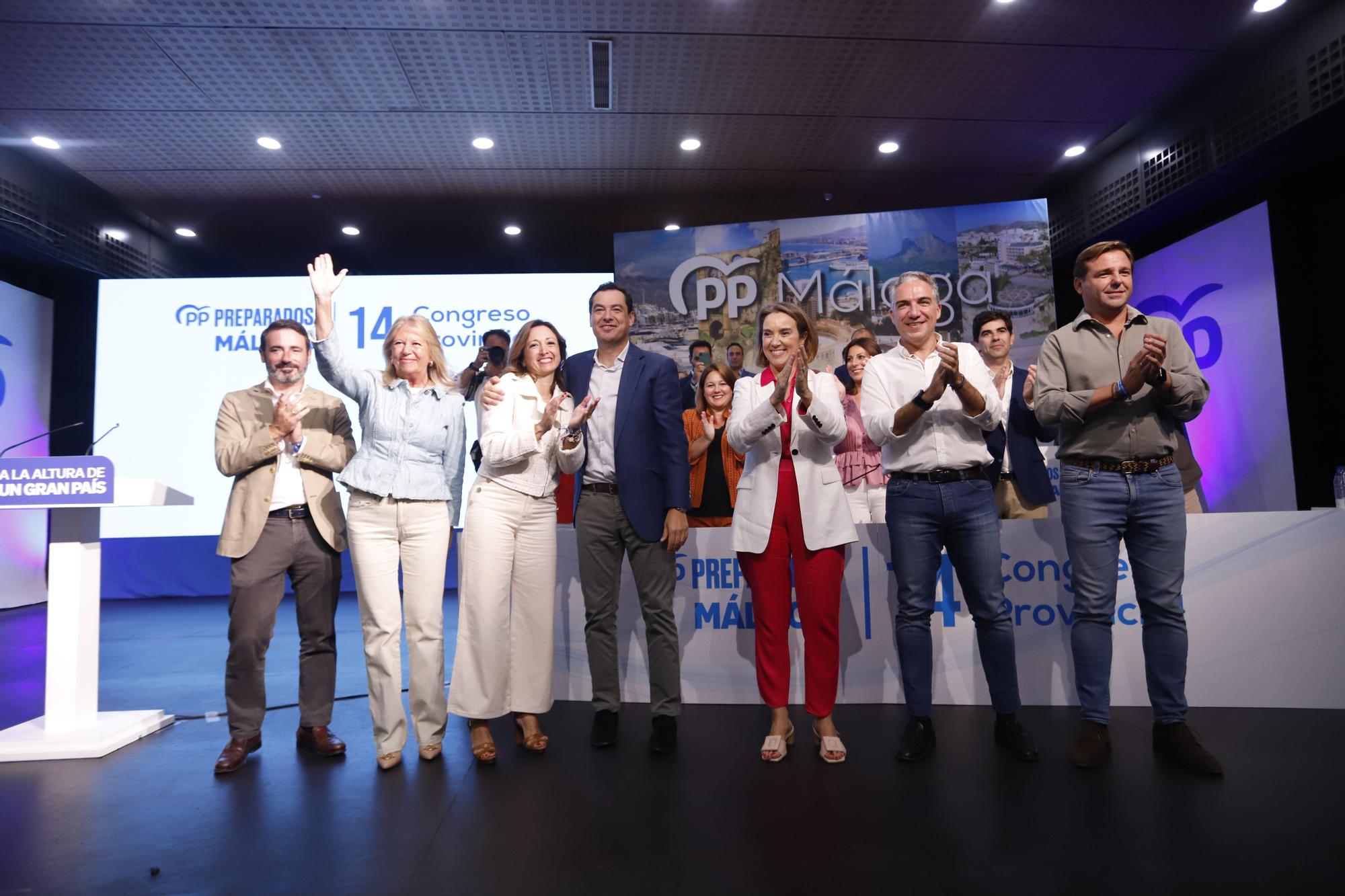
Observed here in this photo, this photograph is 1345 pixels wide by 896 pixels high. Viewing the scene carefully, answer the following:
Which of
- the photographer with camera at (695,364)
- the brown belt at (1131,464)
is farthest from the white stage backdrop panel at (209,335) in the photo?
the brown belt at (1131,464)

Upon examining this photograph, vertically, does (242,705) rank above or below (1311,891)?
above

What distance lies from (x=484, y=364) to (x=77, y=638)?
2430mm

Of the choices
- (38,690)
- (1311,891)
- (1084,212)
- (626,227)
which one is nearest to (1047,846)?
(1311,891)

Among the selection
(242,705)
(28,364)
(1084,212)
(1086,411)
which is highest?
(1084,212)

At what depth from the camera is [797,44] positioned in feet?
16.3

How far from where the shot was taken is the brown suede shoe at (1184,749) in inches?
90.5

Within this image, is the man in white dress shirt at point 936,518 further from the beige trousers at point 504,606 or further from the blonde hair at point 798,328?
the beige trousers at point 504,606

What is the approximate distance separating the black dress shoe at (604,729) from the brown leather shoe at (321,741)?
0.87 meters

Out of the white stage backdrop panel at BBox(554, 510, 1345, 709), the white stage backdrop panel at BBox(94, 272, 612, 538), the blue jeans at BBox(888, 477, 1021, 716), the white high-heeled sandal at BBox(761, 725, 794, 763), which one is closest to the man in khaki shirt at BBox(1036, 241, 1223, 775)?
the blue jeans at BBox(888, 477, 1021, 716)

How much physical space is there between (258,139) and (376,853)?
593cm

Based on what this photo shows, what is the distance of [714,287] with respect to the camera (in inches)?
279

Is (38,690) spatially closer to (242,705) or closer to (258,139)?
(242,705)

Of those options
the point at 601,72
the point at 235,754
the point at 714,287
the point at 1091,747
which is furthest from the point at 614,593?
the point at 714,287

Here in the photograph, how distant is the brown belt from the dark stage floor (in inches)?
35.8
